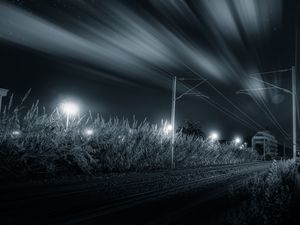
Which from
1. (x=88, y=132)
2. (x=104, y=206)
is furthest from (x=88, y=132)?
(x=104, y=206)

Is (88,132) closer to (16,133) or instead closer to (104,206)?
(16,133)

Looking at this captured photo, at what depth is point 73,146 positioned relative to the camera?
15234 mm

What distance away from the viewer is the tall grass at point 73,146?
41.9 feet

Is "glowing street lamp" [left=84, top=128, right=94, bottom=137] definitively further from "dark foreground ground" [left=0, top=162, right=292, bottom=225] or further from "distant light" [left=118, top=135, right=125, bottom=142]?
"dark foreground ground" [left=0, top=162, right=292, bottom=225]

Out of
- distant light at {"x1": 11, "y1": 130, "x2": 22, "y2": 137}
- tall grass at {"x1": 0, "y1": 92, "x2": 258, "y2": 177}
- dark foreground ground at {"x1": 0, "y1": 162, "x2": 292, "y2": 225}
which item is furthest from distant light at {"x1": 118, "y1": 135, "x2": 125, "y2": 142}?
dark foreground ground at {"x1": 0, "y1": 162, "x2": 292, "y2": 225}

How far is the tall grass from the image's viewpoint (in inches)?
503

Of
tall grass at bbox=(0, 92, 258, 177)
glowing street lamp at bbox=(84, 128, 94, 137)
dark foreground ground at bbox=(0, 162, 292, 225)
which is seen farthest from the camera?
glowing street lamp at bbox=(84, 128, 94, 137)

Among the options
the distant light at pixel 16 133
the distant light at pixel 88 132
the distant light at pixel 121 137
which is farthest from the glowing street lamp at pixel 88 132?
the distant light at pixel 16 133

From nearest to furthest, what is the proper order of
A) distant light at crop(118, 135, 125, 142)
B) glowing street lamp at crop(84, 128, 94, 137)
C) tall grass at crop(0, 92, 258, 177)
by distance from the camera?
1. tall grass at crop(0, 92, 258, 177)
2. glowing street lamp at crop(84, 128, 94, 137)
3. distant light at crop(118, 135, 125, 142)

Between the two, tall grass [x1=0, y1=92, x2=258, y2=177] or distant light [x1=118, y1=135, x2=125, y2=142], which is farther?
distant light [x1=118, y1=135, x2=125, y2=142]

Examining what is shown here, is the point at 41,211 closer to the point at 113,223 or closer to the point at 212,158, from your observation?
the point at 113,223

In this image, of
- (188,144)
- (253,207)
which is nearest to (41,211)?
(253,207)

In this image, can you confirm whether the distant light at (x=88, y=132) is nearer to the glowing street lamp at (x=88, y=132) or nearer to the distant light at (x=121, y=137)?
the glowing street lamp at (x=88, y=132)

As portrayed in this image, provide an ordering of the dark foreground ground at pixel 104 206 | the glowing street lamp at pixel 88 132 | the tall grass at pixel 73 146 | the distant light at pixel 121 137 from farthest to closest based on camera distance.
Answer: the distant light at pixel 121 137 → the glowing street lamp at pixel 88 132 → the tall grass at pixel 73 146 → the dark foreground ground at pixel 104 206
